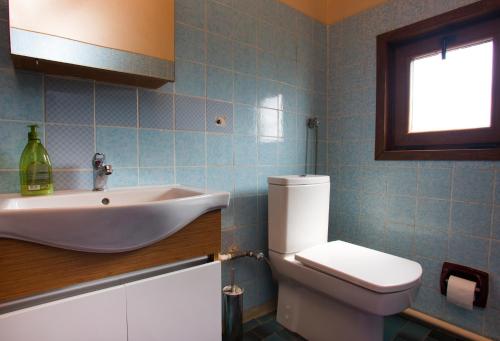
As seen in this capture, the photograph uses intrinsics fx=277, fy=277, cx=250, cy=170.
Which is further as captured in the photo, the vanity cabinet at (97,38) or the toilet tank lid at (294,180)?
the toilet tank lid at (294,180)

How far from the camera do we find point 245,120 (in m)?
1.42

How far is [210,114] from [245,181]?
15.2 inches

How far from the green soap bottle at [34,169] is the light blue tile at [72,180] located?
0.26ft

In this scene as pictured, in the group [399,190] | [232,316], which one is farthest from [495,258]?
[232,316]

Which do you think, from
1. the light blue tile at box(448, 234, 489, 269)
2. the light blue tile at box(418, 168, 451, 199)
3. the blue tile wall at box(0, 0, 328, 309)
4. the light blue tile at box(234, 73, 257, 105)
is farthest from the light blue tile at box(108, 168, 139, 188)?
the light blue tile at box(448, 234, 489, 269)

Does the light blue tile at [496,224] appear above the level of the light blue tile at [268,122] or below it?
below

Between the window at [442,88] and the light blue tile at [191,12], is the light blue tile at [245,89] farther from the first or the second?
the window at [442,88]

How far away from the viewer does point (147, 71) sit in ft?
3.15

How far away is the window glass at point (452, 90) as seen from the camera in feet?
4.29

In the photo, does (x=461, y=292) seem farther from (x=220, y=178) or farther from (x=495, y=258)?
(x=220, y=178)

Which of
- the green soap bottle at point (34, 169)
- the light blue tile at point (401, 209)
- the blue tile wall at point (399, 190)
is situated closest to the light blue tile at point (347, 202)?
the blue tile wall at point (399, 190)

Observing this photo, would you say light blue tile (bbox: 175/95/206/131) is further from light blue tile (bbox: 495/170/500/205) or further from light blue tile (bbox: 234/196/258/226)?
light blue tile (bbox: 495/170/500/205)

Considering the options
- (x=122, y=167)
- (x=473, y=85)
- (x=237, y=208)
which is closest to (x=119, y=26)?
(x=122, y=167)

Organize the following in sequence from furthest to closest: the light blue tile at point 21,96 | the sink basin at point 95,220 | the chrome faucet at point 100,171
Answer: the chrome faucet at point 100,171
the light blue tile at point 21,96
the sink basin at point 95,220
